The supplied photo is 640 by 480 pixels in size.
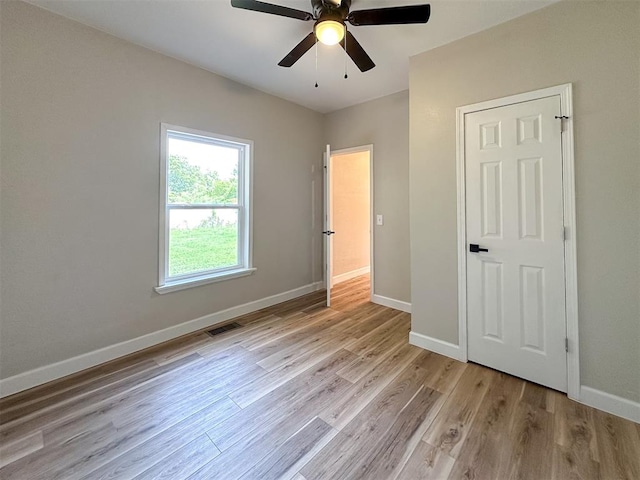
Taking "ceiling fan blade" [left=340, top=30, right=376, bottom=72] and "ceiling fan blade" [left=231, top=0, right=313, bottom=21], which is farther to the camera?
Answer: "ceiling fan blade" [left=340, top=30, right=376, bottom=72]

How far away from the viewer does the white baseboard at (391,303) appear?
3.52 m

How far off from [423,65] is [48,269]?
3.50 metres

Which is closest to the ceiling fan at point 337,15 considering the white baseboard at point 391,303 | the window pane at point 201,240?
the window pane at point 201,240

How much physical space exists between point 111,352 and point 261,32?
9.79 feet

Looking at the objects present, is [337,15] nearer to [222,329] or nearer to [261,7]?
[261,7]

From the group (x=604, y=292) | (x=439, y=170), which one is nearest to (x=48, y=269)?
(x=439, y=170)

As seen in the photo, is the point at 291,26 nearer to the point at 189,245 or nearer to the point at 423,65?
the point at 423,65

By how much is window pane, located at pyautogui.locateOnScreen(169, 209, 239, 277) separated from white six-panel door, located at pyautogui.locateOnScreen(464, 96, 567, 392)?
8.29 feet

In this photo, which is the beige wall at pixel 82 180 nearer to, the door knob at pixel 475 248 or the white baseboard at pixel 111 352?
the white baseboard at pixel 111 352

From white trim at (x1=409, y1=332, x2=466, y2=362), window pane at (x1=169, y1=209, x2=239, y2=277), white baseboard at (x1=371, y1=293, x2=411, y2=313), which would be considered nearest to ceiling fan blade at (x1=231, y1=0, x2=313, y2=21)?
window pane at (x1=169, y1=209, x2=239, y2=277)

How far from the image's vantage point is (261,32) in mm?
2285

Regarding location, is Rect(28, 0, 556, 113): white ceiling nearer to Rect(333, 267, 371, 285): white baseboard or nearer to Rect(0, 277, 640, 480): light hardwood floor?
Rect(0, 277, 640, 480): light hardwood floor

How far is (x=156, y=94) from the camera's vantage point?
2.58 meters

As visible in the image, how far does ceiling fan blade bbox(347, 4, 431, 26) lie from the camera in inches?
63.6
